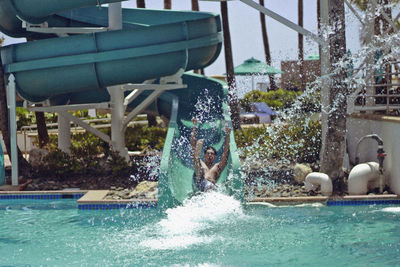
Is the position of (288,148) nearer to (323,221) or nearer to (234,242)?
(323,221)

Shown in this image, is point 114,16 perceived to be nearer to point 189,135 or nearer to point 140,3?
point 189,135

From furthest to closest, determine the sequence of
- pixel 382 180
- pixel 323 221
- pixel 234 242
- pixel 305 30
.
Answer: pixel 305 30, pixel 382 180, pixel 323 221, pixel 234 242

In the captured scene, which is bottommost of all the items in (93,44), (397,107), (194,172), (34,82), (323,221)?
(323,221)

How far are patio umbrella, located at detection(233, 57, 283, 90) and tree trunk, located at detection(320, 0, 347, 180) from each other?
17622mm

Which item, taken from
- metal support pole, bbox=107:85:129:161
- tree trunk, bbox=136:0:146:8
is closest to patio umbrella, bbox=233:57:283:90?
tree trunk, bbox=136:0:146:8

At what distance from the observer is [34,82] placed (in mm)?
9820

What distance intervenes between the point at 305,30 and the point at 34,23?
500 centimetres

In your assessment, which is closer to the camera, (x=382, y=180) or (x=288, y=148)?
(x=382, y=180)

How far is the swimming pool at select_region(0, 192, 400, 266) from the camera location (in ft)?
18.9

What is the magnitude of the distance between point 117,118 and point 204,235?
5.32 meters

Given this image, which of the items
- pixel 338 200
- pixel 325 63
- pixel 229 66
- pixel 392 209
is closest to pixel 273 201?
pixel 338 200

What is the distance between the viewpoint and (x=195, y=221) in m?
7.30

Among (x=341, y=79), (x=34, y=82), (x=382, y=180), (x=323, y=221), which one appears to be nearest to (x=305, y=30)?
(x=341, y=79)

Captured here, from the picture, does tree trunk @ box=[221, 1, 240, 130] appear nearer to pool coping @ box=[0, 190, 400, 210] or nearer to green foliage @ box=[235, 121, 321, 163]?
green foliage @ box=[235, 121, 321, 163]
